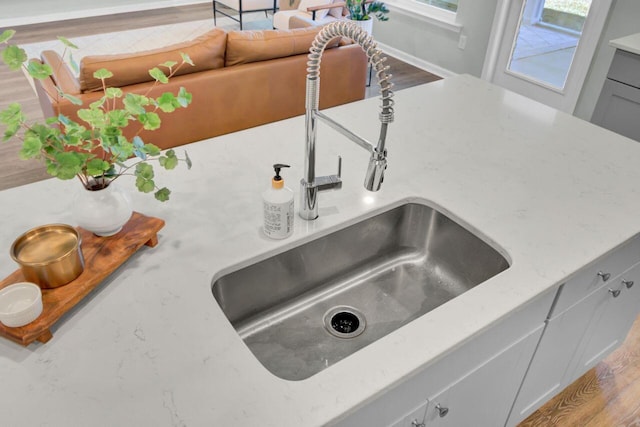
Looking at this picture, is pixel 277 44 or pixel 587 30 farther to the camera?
pixel 587 30

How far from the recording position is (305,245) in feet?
4.23

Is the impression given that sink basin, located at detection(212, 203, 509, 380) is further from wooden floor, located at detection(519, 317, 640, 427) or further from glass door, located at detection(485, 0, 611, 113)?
glass door, located at detection(485, 0, 611, 113)

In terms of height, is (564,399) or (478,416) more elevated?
(478,416)

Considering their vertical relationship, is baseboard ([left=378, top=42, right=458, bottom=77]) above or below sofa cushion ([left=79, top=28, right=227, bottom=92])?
below

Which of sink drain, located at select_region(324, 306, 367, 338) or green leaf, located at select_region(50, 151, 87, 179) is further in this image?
sink drain, located at select_region(324, 306, 367, 338)

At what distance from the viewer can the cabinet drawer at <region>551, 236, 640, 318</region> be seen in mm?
1295

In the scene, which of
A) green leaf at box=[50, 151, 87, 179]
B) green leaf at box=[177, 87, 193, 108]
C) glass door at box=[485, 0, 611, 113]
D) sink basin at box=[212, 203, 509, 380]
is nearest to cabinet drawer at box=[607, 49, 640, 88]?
glass door at box=[485, 0, 611, 113]

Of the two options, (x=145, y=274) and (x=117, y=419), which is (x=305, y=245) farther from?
(x=117, y=419)

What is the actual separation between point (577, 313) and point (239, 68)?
2.06 metres

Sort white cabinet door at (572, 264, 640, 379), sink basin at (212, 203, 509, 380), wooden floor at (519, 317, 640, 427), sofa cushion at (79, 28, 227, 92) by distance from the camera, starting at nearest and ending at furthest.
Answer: sink basin at (212, 203, 509, 380) < white cabinet door at (572, 264, 640, 379) < wooden floor at (519, 317, 640, 427) < sofa cushion at (79, 28, 227, 92)

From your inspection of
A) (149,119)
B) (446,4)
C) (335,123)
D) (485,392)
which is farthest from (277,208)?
(446,4)

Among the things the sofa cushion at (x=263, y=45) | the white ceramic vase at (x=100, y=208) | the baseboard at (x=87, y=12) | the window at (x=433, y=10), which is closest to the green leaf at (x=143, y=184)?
the white ceramic vase at (x=100, y=208)

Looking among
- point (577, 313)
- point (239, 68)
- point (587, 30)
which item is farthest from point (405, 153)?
point (587, 30)

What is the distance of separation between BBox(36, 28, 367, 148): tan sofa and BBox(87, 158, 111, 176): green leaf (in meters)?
1.50
